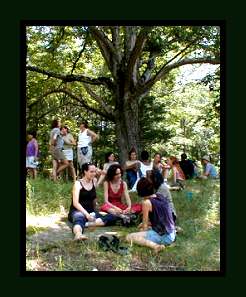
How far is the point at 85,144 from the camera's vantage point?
415 inches

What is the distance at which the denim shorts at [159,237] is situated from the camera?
823 centimetres

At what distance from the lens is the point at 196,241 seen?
27.8ft

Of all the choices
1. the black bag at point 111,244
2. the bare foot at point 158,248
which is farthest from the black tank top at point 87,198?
the bare foot at point 158,248

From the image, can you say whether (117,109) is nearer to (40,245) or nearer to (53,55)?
(53,55)

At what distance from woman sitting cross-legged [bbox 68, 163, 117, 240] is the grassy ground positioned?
154 millimetres

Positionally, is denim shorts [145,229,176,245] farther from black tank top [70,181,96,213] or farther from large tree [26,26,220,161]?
large tree [26,26,220,161]

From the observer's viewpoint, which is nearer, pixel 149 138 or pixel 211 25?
pixel 211 25

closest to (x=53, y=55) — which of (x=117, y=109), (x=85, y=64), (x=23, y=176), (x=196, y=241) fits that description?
(x=85, y=64)

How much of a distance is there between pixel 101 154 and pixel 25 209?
3278mm

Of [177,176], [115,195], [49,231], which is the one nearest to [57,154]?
[115,195]

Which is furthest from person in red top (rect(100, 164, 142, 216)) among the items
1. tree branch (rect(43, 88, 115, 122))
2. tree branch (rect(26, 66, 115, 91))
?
tree branch (rect(26, 66, 115, 91))

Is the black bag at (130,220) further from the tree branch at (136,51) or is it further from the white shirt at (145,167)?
the tree branch at (136,51)

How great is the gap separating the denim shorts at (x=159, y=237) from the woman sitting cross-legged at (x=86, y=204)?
766 mm

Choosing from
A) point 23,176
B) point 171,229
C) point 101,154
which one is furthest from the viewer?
point 101,154
